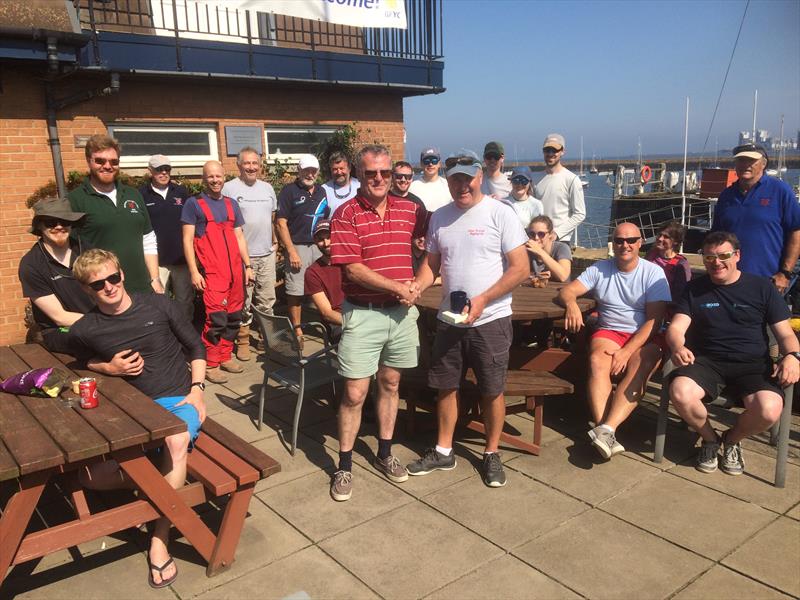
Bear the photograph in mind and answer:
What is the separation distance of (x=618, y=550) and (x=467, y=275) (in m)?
1.56

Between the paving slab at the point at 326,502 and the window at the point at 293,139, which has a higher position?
the window at the point at 293,139

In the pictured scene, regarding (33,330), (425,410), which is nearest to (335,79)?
(33,330)

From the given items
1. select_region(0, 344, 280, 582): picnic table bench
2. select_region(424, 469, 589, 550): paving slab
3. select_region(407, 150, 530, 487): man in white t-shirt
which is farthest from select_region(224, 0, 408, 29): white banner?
select_region(424, 469, 589, 550): paving slab

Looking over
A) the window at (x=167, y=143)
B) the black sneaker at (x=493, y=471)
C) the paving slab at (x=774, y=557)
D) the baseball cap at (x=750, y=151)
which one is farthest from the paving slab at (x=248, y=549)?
the window at (x=167, y=143)

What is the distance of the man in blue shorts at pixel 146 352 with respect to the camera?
116 inches

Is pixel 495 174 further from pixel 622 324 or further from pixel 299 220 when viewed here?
pixel 622 324

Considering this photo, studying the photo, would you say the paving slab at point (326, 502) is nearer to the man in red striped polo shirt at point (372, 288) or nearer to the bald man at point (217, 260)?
the man in red striped polo shirt at point (372, 288)

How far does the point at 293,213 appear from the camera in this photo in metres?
6.21

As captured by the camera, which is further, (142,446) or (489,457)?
(489,457)

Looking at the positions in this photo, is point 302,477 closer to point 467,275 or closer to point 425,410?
point 425,410

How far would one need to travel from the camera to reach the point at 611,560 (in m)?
2.94

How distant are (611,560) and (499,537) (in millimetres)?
525

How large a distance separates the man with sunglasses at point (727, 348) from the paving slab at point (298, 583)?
217 centimetres

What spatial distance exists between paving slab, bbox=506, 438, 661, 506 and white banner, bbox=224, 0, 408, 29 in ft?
19.0
